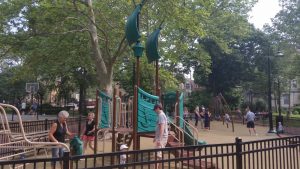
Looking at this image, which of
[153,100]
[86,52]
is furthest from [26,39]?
[153,100]

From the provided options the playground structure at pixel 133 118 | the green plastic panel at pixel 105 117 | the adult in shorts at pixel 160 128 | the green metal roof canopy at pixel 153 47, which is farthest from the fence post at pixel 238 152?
the green plastic panel at pixel 105 117

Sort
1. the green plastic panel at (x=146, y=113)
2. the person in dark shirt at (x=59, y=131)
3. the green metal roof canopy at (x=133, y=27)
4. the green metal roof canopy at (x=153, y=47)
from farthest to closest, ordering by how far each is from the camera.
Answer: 1. the green metal roof canopy at (x=153, y=47)
2. the green plastic panel at (x=146, y=113)
3. the green metal roof canopy at (x=133, y=27)
4. the person in dark shirt at (x=59, y=131)

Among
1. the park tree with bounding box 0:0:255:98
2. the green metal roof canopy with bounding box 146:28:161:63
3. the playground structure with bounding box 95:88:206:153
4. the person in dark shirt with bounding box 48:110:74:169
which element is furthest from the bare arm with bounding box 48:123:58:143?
the park tree with bounding box 0:0:255:98

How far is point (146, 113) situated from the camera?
10.5 meters

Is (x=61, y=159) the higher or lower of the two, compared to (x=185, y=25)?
lower

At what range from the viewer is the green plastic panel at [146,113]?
1038cm

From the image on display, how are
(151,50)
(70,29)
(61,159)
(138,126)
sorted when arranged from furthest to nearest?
1. (70,29)
2. (151,50)
3. (138,126)
4. (61,159)

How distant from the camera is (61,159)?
14.9 feet

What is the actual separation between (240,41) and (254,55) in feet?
8.55

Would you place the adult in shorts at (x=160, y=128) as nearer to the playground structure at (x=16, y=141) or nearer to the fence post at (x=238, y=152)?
the playground structure at (x=16, y=141)

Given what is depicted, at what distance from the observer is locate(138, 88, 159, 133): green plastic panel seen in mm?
10375

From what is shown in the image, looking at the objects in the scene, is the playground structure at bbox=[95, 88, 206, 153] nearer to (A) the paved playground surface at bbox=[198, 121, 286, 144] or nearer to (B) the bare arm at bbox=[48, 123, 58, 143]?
(B) the bare arm at bbox=[48, 123, 58, 143]

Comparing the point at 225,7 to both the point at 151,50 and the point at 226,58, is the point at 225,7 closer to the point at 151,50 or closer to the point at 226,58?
the point at 226,58

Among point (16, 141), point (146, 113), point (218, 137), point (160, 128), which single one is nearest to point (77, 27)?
point (218, 137)
